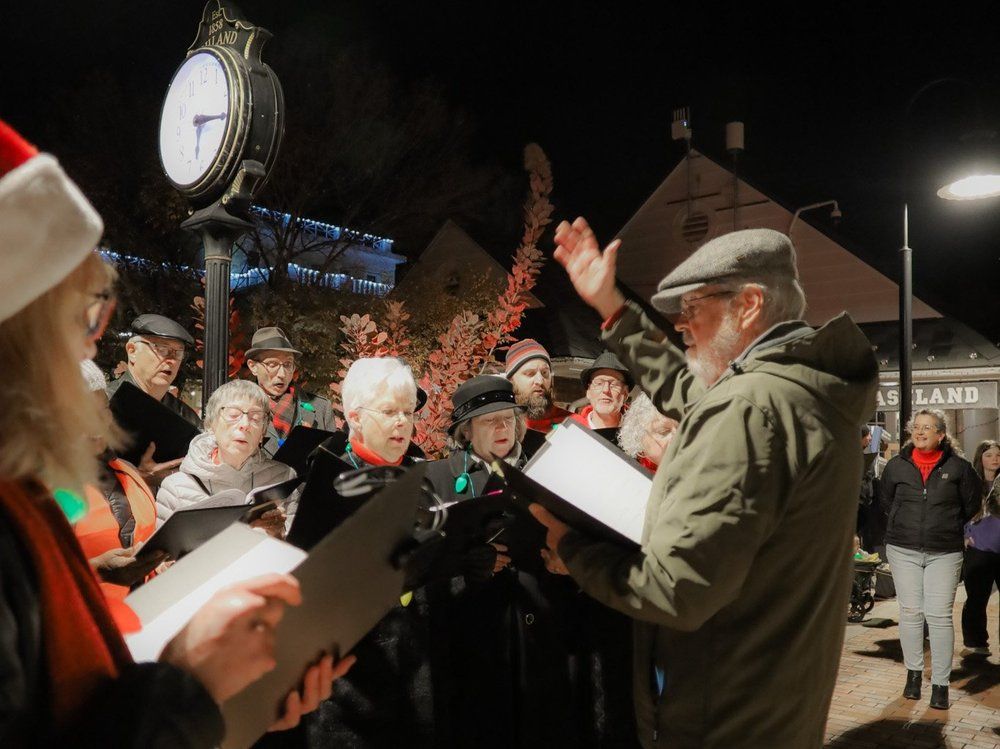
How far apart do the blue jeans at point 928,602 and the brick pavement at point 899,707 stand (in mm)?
320

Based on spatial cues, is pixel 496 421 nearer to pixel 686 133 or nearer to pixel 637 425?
pixel 637 425

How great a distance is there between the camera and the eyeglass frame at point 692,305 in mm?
2314

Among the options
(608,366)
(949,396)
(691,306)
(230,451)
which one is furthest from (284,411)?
(949,396)

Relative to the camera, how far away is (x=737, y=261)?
90.0 inches

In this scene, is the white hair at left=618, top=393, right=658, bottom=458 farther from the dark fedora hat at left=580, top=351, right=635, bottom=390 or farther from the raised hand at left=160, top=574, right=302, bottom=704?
the raised hand at left=160, top=574, right=302, bottom=704

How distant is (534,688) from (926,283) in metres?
23.2

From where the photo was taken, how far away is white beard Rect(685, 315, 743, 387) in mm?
2330

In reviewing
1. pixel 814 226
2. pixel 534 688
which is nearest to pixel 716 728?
pixel 534 688

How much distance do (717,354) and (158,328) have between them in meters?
3.75

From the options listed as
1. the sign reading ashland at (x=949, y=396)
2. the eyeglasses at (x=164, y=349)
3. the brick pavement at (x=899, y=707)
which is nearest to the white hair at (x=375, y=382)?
the eyeglasses at (x=164, y=349)

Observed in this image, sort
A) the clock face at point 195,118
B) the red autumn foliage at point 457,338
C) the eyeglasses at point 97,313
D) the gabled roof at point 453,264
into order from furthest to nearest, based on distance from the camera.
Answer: the gabled roof at point 453,264, the red autumn foliage at point 457,338, the clock face at point 195,118, the eyeglasses at point 97,313

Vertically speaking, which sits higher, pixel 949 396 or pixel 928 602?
pixel 949 396

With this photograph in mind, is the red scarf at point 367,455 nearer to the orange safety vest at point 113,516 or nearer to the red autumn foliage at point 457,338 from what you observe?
the red autumn foliage at point 457,338

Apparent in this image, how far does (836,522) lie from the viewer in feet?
6.83
